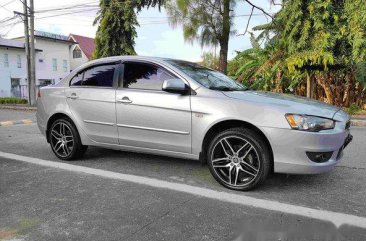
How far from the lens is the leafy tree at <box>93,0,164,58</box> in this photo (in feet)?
78.0

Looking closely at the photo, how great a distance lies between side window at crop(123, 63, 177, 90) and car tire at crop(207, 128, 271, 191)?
112cm

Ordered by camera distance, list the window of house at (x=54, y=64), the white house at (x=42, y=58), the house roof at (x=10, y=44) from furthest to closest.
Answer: the window of house at (x=54, y=64), the white house at (x=42, y=58), the house roof at (x=10, y=44)

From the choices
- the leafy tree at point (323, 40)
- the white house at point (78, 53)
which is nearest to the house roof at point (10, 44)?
the white house at point (78, 53)

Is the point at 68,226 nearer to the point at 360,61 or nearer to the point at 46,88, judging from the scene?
the point at 46,88

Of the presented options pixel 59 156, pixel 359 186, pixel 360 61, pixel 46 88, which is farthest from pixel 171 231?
pixel 360 61

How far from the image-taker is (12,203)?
3783 millimetres

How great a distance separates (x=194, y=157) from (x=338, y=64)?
9995 millimetres

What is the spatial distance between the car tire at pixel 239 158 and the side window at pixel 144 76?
1.12 m

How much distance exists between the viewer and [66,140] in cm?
551

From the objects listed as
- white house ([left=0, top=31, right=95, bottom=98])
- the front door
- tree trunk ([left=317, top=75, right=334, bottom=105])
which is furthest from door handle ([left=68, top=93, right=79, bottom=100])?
white house ([left=0, top=31, right=95, bottom=98])

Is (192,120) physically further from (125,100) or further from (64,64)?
(64,64)

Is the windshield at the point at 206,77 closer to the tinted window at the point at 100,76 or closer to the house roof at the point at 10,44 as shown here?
the tinted window at the point at 100,76

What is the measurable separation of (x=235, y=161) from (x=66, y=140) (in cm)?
282

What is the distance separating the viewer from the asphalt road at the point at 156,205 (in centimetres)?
306
